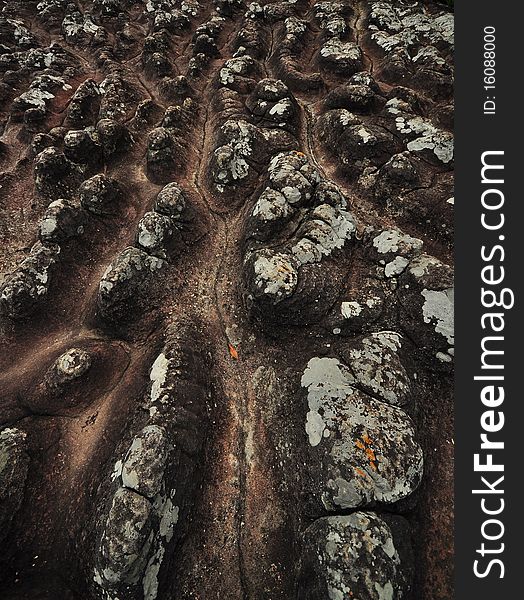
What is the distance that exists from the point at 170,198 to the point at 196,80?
20.1 feet

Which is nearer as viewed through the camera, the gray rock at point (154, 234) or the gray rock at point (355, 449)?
the gray rock at point (355, 449)

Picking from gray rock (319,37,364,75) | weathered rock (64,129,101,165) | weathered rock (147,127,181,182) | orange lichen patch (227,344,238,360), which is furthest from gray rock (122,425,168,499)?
gray rock (319,37,364,75)

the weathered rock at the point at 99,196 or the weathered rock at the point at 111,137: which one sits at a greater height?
the weathered rock at the point at 111,137

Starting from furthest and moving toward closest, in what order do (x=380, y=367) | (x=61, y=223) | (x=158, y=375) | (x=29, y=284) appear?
1. (x=61, y=223)
2. (x=29, y=284)
3. (x=158, y=375)
4. (x=380, y=367)

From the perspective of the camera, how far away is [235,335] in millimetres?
6449

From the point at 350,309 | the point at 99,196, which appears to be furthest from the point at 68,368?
the point at 350,309

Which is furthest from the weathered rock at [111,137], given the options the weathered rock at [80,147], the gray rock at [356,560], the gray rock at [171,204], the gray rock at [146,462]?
the gray rock at [356,560]

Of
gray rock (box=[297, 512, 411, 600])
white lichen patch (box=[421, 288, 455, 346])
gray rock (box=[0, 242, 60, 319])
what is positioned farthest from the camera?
gray rock (box=[0, 242, 60, 319])

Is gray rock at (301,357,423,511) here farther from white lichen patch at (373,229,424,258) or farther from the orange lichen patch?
white lichen patch at (373,229,424,258)

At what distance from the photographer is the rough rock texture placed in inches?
181

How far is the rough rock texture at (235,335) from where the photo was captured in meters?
4.59

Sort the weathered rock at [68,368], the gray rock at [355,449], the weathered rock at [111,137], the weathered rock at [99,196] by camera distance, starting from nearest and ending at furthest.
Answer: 1. the gray rock at [355,449]
2. the weathered rock at [68,368]
3. the weathered rock at [99,196]
4. the weathered rock at [111,137]

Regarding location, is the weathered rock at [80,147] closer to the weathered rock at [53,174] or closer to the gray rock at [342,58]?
the weathered rock at [53,174]

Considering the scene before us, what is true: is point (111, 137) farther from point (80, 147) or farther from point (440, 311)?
point (440, 311)
